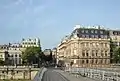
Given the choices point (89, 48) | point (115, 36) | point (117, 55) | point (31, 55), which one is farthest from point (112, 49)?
point (31, 55)

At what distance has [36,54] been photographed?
173 meters

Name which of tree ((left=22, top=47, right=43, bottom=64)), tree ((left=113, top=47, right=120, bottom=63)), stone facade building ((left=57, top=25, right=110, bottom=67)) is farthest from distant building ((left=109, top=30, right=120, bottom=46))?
tree ((left=22, top=47, right=43, bottom=64))

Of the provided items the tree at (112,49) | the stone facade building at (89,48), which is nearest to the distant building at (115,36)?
the tree at (112,49)

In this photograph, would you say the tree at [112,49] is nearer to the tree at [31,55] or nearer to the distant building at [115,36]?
the distant building at [115,36]

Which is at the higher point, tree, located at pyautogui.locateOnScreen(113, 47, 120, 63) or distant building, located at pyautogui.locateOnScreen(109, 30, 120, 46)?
distant building, located at pyautogui.locateOnScreen(109, 30, 120, 46)

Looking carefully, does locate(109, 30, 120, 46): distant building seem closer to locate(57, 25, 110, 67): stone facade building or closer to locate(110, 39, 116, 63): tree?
locate(110, 39, 116, 63): tree

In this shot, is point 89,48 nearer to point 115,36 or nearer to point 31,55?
point 115,36

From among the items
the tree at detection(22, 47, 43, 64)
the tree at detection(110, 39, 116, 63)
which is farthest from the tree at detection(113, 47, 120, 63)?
the tree at detection(22, 47, 43, 64)

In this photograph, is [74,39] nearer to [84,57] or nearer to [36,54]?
[84,57]

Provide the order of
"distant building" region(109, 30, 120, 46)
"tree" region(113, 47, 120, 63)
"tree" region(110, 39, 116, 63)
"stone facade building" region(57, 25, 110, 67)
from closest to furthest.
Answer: "tree" region(113, 47, 120, 63), "stone facade building" region(57, 25, 110, 67), "tree" region(110, 39, 116, 63), "distant building" region(109, 30, 120, 46)

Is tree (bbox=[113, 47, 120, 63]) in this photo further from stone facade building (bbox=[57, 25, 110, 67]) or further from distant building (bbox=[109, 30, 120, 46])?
distant building (bbox=[109, 30, 120, 46])

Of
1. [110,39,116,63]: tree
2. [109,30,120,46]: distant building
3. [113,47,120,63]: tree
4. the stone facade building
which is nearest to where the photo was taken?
[113,47,120,63]: tree

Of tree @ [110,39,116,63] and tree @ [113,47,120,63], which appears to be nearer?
tree @ [113,47,120,63]

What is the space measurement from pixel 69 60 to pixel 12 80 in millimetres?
45857
